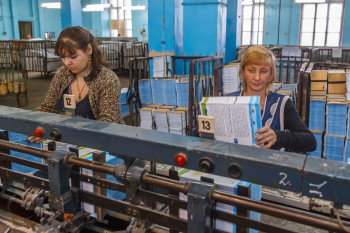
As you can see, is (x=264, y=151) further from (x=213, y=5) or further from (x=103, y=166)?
(x=213, y=5)

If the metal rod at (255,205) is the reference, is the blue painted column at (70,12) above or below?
above

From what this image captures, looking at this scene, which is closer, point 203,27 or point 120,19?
point 203,27

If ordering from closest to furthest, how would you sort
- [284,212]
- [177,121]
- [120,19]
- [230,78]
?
[284,212] → [230,78] → [177,121] → [120,19]

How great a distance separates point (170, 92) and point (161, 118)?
22.8 inches

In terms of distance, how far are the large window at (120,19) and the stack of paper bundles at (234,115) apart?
22071 millimetres

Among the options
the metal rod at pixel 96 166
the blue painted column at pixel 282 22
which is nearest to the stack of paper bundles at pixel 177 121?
the metal rod at pixel 96 166

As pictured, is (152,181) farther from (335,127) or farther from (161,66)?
(161,66)

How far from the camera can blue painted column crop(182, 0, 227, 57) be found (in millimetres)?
6727

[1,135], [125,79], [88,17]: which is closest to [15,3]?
[88,17]

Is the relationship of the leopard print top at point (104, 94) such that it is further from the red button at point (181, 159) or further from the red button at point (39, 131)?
the red button at point (181, 159)

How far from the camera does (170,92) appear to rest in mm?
5727

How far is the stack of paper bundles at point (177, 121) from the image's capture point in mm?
5280

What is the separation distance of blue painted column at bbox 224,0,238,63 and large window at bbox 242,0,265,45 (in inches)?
338

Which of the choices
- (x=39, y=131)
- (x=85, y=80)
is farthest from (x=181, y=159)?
(x=85, y=80)
